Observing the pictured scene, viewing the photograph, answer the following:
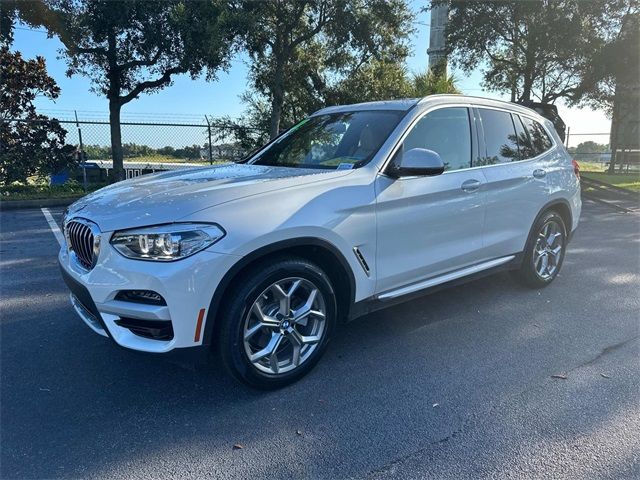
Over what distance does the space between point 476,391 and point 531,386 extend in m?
0.38

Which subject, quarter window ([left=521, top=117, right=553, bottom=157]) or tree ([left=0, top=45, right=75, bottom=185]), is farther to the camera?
tree ([left=0, top=45, right=75, bottom=185])

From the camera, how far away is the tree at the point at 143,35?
10445mm

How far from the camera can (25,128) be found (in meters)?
12.4

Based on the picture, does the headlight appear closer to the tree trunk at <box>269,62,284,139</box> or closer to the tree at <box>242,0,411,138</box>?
the tree at <box>242,0,411,138</box>

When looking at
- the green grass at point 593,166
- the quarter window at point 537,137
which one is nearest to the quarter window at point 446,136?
the quarter window at point 537,137

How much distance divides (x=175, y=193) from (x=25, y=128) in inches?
466

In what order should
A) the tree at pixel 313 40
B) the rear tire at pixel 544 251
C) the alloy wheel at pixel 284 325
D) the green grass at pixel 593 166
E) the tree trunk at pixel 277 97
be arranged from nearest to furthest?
1. the alloy wheel at pixel 284 325
2. the rear tire at pixel 544 251
3. the tree at pixel 313 40
4. the tree trunk at pixel 277 97
5. the green grass at pixel 593 166

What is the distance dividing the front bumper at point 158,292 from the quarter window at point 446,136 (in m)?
1.81

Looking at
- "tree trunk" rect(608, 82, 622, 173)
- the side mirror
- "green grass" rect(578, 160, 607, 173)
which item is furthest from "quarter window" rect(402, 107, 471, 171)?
"green grass" rect(578, 160, 607, 173)

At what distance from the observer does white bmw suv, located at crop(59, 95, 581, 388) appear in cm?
261

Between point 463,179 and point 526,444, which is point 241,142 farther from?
point 526,444

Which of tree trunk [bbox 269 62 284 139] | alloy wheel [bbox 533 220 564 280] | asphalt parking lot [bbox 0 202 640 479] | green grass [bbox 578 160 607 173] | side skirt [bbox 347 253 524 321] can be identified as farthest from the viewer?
green grass [bbox 578 160 607 173]

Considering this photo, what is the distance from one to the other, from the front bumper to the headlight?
0.04 m

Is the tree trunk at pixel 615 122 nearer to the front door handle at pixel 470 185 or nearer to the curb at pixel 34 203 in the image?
the front door handle at pixel 470 185
